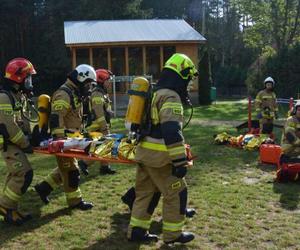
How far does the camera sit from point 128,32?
2683 centimetres

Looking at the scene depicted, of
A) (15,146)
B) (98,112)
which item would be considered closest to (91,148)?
(15,146)

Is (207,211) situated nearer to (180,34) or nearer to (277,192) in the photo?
(277,192)

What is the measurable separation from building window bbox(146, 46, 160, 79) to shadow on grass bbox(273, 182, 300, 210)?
19.7 meters

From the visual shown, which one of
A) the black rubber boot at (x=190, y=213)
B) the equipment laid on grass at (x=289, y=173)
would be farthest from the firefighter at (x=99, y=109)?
the equipment laid on grass at (x=289, y=173)

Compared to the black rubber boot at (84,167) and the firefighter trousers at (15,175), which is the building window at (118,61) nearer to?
the black rubber boot at (84,167)

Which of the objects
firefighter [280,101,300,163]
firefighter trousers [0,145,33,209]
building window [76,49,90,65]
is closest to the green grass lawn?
firefighter trousers [0,145,33,209]

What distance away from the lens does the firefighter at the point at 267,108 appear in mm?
12609

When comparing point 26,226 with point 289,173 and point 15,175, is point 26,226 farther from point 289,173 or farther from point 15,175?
point 289,173

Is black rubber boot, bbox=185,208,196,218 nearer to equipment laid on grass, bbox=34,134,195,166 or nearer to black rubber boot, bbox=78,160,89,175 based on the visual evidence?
equipment laid on grass, bbox=34,134,195,166

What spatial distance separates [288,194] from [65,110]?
3.84 meters

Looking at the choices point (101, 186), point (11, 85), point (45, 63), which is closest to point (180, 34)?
point (45, 63)

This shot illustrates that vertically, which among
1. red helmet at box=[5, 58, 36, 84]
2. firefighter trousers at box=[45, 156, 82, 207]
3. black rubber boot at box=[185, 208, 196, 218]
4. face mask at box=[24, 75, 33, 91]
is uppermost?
red helmet at box=[5, 58, 36, 84]

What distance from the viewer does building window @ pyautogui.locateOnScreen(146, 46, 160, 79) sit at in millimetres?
27094

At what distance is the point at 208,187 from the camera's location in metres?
7.93
